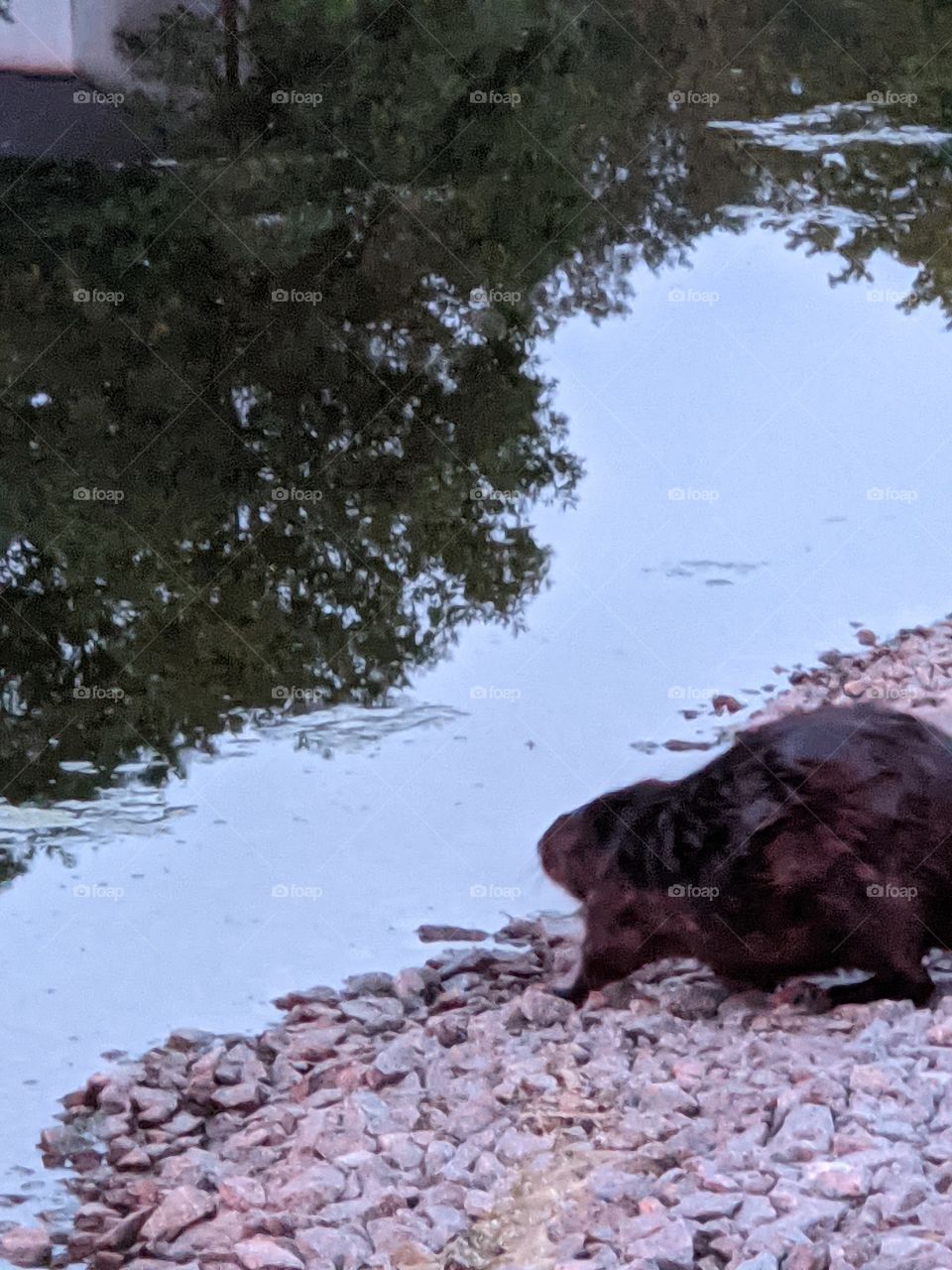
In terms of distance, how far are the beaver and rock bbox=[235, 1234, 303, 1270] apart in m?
0.91

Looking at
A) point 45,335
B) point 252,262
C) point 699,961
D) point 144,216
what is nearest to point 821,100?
point 252,262

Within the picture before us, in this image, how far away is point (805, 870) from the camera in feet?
8.52

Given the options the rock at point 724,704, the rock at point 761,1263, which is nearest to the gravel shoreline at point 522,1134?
the rock at point 761,1263

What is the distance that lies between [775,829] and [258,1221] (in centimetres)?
131

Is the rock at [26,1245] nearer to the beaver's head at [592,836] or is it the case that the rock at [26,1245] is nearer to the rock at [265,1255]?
the rock at [265,1255]

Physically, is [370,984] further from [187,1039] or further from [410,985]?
[187,1039]

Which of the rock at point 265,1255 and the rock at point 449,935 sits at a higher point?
the rock at point 449,935

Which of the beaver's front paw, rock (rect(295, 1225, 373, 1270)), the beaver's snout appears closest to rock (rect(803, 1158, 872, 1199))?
the beaver's front paw

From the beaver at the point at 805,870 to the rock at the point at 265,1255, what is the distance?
0.91 m

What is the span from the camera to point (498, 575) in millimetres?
3627

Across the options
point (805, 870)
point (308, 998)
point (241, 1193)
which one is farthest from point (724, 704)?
point (241, 1193)

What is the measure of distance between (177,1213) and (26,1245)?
307 millimetres

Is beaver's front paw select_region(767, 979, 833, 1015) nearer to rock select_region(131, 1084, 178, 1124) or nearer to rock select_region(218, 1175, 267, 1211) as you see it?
rock select_region(218, 1175, 267, 1211)

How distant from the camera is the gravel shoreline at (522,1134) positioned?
1889mm
